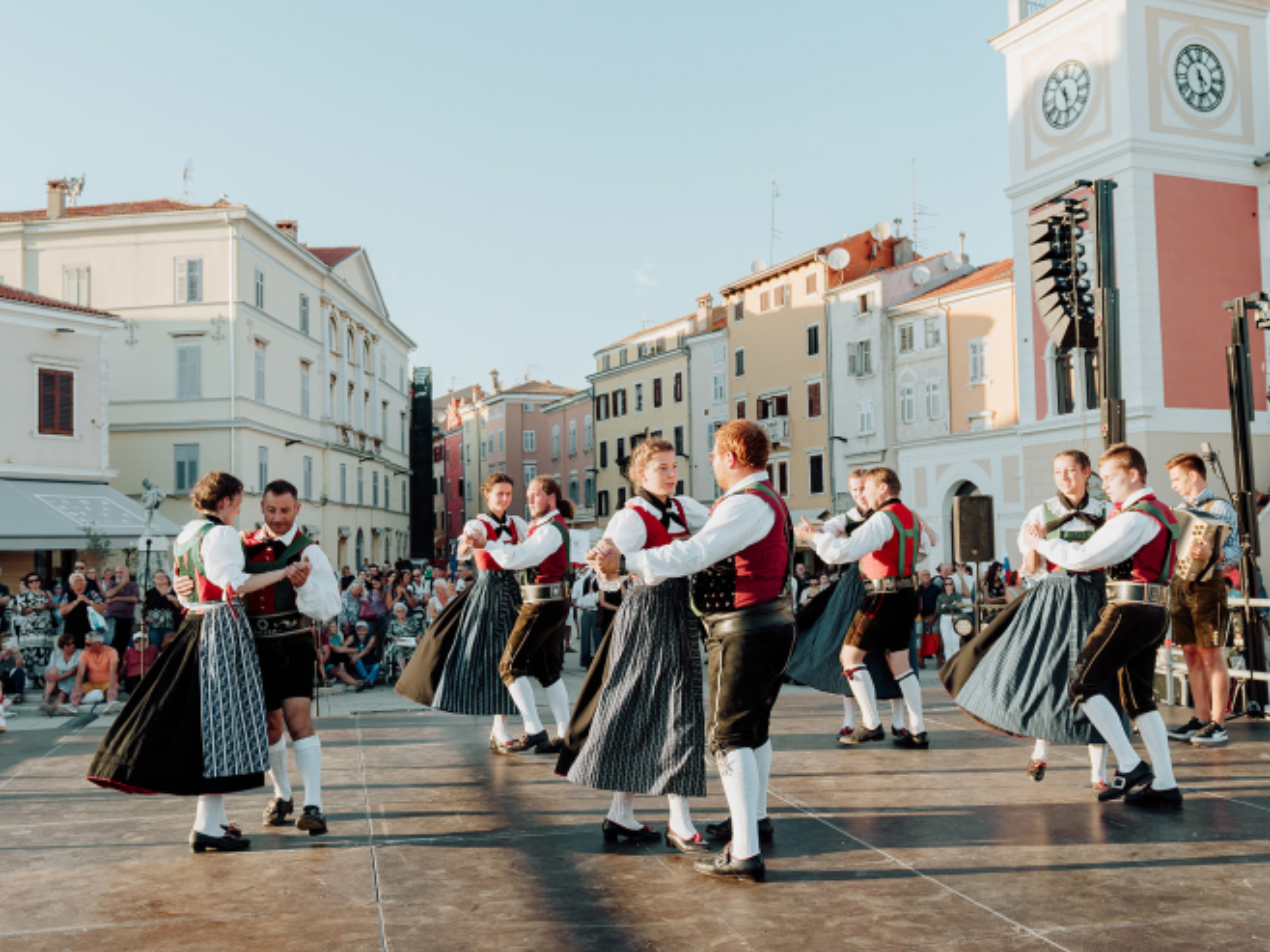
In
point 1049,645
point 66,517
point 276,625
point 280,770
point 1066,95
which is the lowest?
point 280,770

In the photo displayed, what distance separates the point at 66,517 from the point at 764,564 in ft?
86.1

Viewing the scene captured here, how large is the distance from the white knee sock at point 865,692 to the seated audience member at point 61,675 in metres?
8.47

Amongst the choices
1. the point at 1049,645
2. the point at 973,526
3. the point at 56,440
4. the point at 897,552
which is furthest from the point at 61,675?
the point at 56,440

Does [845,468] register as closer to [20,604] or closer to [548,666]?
[20,604]

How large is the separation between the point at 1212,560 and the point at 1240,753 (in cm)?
135

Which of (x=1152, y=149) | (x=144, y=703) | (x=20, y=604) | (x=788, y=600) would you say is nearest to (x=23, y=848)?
(x=144, y=703)

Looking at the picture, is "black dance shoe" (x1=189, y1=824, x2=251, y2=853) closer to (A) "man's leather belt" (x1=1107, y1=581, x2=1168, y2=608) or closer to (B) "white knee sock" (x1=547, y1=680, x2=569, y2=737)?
(B) "white knee sock" (x1=547, y1=680, x2=569, y2=737)

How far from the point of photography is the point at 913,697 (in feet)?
27.2

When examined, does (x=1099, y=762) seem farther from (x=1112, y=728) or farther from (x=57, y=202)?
(x=57, y=202)

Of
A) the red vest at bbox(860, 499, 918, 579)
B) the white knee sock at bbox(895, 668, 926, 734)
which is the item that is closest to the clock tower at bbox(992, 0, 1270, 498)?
the white knee sock at bbox(895, 668, 926, 734)

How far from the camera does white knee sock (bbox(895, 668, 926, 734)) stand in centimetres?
827

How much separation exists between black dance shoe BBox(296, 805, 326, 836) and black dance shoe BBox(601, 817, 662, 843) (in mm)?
1471

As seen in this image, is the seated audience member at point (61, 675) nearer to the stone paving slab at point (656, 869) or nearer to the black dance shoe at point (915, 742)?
the stone paving slab at point (656, 869)

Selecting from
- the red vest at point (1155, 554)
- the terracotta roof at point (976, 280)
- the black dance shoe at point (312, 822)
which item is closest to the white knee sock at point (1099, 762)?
the red vest at point (1155, 554)
